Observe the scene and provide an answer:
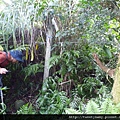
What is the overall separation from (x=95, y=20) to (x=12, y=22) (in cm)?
86

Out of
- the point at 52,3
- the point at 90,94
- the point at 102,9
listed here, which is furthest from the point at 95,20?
the point at 90,94

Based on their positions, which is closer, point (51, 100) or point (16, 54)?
point (51, 100)

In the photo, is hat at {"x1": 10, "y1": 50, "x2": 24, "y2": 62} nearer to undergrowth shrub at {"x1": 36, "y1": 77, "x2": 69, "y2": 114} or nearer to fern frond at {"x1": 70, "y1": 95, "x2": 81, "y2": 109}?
undergrowth shrub at {"x1": 36, "y1": 77, "x2": 69, "y2": 114}

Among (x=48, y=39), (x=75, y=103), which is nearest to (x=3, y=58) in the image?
(x=48, y=39)

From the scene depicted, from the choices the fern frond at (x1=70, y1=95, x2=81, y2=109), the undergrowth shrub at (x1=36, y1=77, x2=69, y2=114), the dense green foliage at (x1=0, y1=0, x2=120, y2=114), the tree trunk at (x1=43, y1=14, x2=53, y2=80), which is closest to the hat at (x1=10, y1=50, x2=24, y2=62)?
the dense green foliage at (x1=0, y1=0, x2=120, y2=114)

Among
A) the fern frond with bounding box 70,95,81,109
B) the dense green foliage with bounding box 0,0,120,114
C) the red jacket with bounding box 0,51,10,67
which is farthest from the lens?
the red jacket with bounding box 0,51,10,67

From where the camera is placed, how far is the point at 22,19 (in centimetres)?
206

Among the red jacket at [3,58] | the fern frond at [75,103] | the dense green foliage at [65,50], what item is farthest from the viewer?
the red jacket at [3,58]

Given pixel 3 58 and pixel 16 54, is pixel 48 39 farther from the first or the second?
pixel 3 58

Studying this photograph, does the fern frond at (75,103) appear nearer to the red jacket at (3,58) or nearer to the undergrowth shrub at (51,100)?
the undergrowth shrub at (51,100)

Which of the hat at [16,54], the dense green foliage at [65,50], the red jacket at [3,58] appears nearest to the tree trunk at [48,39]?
the dense green foliage at [65,50]

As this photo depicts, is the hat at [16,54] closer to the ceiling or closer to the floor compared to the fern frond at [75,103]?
closer to the ceiling

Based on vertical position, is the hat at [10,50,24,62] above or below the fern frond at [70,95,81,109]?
above

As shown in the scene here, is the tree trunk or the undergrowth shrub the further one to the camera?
the tree trunk
